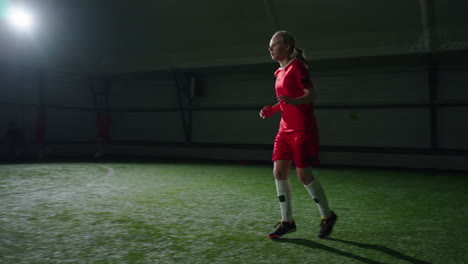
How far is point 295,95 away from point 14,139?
13.5 metres

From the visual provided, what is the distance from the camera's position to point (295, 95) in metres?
3.77

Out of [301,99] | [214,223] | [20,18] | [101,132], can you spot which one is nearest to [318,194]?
[301,99]

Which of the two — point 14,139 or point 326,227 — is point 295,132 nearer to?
point 326,227

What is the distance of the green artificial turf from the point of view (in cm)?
333

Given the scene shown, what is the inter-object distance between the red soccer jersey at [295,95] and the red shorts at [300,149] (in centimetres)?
6

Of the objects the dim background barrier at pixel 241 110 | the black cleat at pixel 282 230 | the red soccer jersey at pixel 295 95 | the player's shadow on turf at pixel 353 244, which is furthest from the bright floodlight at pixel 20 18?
the player's shadow on turf at pixel 353 244

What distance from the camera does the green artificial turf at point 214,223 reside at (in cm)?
333

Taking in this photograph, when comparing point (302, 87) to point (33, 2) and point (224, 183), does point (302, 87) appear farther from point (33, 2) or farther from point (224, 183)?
point (33, 2)

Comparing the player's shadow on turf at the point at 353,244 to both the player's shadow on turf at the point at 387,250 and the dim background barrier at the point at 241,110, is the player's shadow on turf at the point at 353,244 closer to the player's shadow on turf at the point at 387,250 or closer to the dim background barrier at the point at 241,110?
the player's shadow on turf at the point at 387,250

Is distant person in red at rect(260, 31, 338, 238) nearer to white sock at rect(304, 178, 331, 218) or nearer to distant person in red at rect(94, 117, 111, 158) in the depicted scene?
white sock at rect(304, 178, 331, 218)

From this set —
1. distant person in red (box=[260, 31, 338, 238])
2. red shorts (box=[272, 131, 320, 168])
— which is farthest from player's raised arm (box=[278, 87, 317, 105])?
red shorts (box=[272, 131, 320, 168])

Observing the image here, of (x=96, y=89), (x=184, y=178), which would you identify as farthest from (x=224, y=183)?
(x=96, y=89)

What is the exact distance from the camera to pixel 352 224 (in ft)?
14.9

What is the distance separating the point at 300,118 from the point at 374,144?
10281 millimetres
